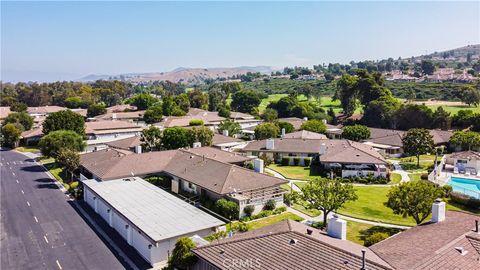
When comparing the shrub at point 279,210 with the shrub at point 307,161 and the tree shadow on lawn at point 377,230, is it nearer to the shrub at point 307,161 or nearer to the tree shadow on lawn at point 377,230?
the tree shadow on lawn at point 377,230

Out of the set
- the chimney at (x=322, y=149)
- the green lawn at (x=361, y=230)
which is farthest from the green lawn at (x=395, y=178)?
the green lawn at (x=361, y=230)

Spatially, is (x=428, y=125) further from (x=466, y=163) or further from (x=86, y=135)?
(x=86, y=135)

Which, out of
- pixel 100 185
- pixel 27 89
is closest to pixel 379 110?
pixel 100 185

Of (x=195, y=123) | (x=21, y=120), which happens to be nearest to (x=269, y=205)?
(x=195, y=123)

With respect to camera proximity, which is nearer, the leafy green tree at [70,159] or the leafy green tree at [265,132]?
the leafy green tree at [70,159]

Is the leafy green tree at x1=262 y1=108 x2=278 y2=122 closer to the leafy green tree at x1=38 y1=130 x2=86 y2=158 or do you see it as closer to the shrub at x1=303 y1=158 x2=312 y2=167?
the shrub at x1=303 y1=158 x2=312 y2=167

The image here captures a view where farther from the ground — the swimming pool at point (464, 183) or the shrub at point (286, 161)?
the shrub at point (286, 161)

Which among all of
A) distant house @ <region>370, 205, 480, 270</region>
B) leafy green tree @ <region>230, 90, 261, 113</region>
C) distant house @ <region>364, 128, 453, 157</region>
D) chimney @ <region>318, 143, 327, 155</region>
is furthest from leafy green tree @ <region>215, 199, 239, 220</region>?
leafy green tree @ <region>230, 90, 261, 113</region>
